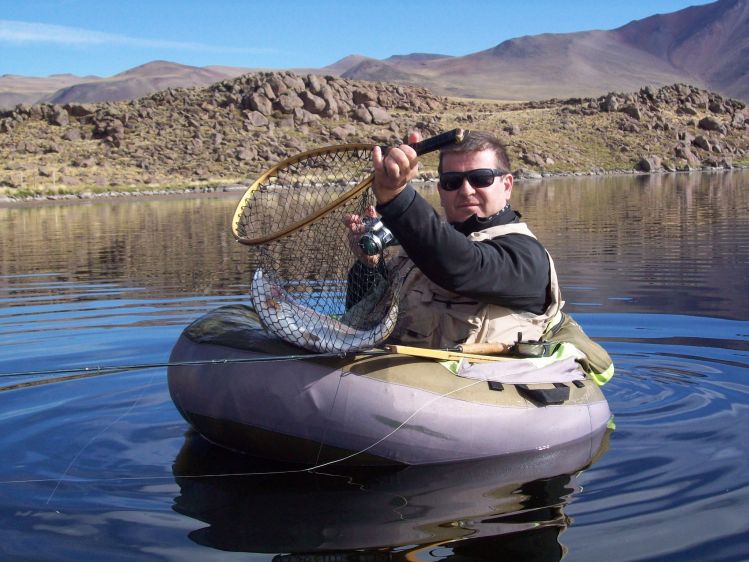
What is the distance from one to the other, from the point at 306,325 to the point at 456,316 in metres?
0.80

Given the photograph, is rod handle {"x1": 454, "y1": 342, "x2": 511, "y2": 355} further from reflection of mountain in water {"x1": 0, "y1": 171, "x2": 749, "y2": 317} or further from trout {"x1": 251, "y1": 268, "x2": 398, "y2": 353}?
reflection of mountain in water {"x1": 0, "y1": 171, "x2": 749, "y2": 317}

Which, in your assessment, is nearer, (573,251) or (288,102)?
(573,251)

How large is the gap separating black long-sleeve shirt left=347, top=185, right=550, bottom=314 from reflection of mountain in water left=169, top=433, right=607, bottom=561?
92 centimetres

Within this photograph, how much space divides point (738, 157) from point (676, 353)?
74.1 metres

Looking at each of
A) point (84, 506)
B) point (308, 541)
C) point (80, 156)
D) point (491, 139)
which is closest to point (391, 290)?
point (491, 139)

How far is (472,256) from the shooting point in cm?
459

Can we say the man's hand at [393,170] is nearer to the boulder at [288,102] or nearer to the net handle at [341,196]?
the net handle at [341,196]

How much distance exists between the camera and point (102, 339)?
31.4 ft

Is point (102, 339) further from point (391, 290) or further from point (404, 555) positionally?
point (404, 555)

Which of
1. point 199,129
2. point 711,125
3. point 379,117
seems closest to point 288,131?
point 199,129

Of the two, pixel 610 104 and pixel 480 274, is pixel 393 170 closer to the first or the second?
pixel 480 274

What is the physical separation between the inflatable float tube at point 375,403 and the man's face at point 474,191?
813 mm

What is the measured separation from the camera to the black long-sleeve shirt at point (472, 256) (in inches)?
173

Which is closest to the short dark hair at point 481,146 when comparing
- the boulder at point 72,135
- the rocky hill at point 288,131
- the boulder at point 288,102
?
the rocky hill at point 288,131
